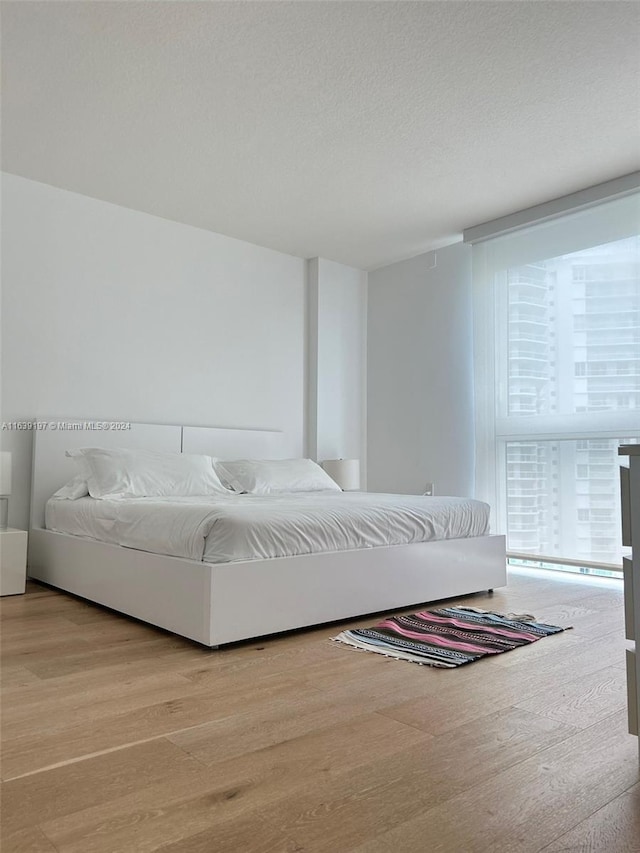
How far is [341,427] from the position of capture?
5875 millimetres

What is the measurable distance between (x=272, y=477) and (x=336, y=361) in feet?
5.91

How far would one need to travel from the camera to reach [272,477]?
4414 mm

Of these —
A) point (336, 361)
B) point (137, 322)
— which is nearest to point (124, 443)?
point (137, 322)

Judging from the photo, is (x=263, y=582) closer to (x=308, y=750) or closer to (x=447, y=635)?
(x=447, y=635)

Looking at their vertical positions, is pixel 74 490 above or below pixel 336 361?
below

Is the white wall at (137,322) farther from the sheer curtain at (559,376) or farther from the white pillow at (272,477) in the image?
the sheer curtain at (559,376)

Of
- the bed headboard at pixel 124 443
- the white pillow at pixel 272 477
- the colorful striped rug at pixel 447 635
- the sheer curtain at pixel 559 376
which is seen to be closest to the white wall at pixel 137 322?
the bed headboard at pixel 124 443

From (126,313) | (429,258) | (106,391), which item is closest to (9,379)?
(106,391)

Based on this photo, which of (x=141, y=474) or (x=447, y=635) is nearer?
(x=447, y=635)

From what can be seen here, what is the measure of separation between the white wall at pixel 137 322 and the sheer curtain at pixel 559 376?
5.58 feet

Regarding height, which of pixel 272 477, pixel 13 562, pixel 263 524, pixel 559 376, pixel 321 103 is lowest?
pixel 13 562

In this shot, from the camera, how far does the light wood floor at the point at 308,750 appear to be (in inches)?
50.3

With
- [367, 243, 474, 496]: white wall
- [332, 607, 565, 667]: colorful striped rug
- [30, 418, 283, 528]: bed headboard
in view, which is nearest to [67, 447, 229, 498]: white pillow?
[30, 418, 283, 528]: bed headboard

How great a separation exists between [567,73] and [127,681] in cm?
322
